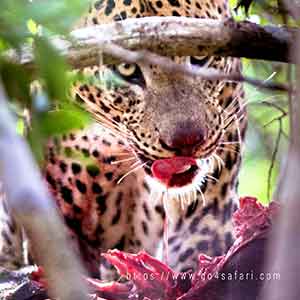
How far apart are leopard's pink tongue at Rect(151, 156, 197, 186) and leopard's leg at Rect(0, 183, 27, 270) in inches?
23.3

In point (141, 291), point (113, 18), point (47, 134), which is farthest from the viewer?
point (113, 18)

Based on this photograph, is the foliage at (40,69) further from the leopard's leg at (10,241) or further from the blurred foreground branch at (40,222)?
the leopard's leg at (10,241)

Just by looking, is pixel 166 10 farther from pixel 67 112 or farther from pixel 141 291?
pixel 67 112

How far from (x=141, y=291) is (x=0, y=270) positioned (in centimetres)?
56

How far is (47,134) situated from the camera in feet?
4.43

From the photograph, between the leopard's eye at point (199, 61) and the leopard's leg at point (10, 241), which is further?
the leopard's leg at point (10, 241)

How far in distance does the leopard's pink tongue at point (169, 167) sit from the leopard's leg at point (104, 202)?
0.19 m

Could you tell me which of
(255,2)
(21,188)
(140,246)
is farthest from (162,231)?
(21,188)

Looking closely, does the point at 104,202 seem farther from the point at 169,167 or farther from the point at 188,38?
the point at 188,38

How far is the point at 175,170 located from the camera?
281 cm

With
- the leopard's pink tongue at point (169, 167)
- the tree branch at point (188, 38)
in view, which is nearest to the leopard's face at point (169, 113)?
the leopard's pink tongue at point (169, 167)

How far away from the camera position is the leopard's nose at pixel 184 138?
8.84 ft

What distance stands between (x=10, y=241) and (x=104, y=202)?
14.4 inches

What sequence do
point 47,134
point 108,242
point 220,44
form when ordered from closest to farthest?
point 47,134
point 220,44
point 108,242
